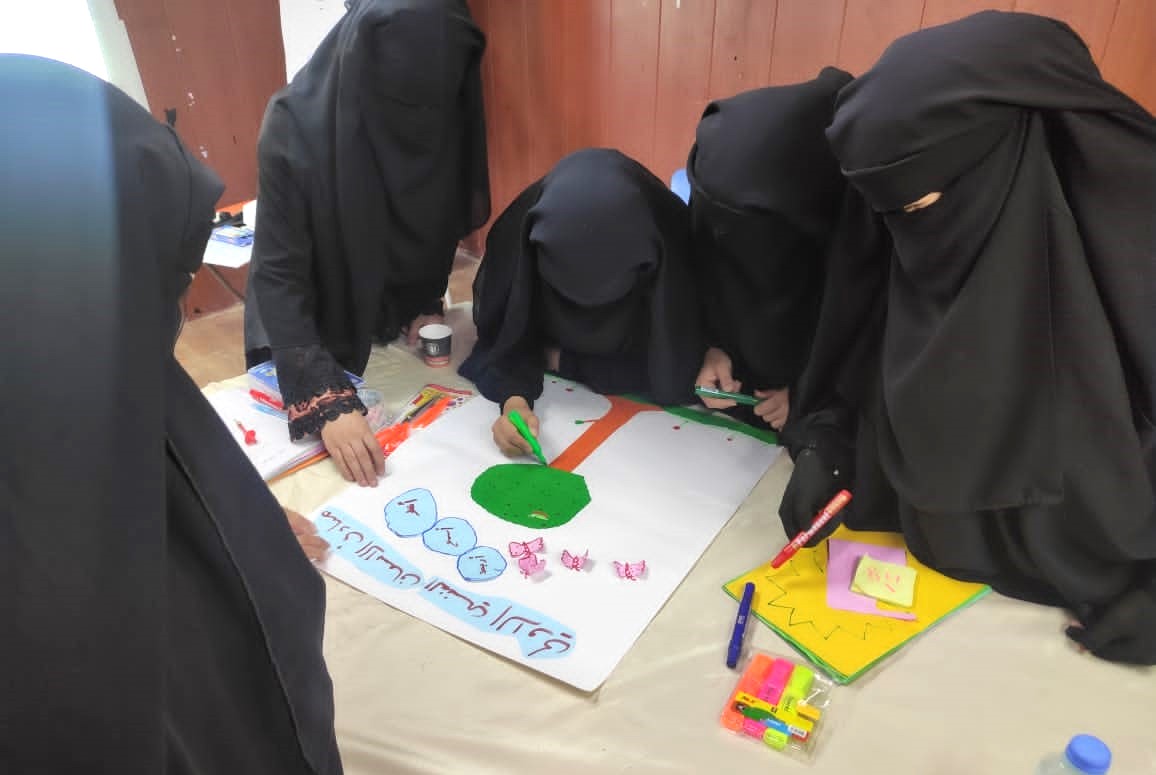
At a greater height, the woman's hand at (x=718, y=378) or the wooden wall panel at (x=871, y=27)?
the wooden wall panel at (x=871, y=27)

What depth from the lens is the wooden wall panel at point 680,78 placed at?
5.75ft

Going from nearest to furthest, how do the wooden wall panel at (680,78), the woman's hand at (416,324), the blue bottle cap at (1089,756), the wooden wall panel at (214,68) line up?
the blue bottle cap at (1089,756), the woman's hand at (416,324), the wooden wall panel at (680,78), the wooden wall panel at (214,68)

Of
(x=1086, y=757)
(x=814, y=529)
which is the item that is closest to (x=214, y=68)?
(x=814, y=529)

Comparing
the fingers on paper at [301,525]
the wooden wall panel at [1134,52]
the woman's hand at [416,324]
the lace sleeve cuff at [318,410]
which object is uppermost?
the wooden wall panel at [1134,52]

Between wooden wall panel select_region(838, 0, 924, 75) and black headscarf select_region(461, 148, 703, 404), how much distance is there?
0.50m

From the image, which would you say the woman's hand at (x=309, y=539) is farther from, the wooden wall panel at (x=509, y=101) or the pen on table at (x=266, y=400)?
the wooden wall panel at (x=509, y=101)

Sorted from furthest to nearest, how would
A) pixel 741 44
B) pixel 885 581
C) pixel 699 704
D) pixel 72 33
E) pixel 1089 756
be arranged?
pixel 72 33, pixel 741 44, pixel 885 581, pixel 699 704, pixel 1089 756

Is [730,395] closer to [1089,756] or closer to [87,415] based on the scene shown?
[1089,756]

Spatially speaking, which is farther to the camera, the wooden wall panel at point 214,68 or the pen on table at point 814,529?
the wooden wall panel at point 214,68

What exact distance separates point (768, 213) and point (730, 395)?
297mm

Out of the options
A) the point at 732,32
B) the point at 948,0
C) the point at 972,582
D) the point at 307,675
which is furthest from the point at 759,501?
the point at 732,32

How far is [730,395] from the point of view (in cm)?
128

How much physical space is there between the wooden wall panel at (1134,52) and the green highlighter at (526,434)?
111 cm

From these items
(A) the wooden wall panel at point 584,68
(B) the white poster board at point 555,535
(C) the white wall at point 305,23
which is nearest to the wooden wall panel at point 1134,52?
(B) the white poster board at point 555,535
